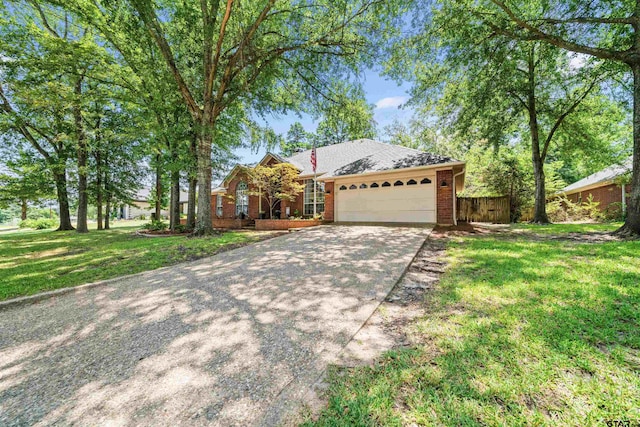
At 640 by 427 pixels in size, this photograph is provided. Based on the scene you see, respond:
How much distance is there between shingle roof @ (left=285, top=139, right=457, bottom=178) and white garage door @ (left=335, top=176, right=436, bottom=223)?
745 mm

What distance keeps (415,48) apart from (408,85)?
170 centimetres

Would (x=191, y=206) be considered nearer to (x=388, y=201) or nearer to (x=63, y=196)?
(x=63, y=196)

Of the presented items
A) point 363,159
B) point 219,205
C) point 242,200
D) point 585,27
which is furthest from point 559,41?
point 219,205

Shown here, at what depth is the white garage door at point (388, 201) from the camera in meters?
11.2

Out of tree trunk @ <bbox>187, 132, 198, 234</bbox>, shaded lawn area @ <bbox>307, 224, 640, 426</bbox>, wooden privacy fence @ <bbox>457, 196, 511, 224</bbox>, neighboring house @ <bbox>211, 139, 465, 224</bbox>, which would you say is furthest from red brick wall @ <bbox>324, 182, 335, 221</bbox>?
shaded lawn area @ <bbox>307, 224, 640, 426</bbox>

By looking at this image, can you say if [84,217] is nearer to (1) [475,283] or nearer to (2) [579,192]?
(1) [475,283]

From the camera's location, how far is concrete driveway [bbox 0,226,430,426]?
1.78 meters

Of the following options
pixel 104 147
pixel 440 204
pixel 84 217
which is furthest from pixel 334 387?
pixel 104 147

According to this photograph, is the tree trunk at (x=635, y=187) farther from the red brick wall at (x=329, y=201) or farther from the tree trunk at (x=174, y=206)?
the tree trunk at (x=174, y=206)

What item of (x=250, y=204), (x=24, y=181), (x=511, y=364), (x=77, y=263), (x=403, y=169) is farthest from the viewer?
(x=250, y=204)

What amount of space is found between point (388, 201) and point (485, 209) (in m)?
8.03

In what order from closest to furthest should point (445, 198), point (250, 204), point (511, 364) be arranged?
point (511, 364) → point (445, 198) → point (250, 204)

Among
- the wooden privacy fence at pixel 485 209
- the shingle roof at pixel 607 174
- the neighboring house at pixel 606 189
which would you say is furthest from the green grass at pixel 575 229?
the shingle roof at pixel 607 174

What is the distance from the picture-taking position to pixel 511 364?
1.99 metres
